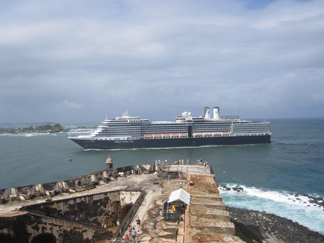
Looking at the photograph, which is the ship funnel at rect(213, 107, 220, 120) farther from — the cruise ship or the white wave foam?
the white wave foam

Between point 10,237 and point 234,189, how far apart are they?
78.8 feet

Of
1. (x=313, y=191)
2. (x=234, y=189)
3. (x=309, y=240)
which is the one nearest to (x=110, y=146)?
(x=234, y=189)

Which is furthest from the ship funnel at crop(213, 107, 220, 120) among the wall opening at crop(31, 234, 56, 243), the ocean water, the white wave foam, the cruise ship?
the wall opening at crop(31, 234, 56, 243)

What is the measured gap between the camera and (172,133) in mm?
67500

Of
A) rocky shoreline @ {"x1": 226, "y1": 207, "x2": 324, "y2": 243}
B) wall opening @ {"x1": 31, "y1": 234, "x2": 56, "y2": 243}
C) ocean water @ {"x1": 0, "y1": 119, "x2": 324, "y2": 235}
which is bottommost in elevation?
rocky shoreline @ {"x1": 226, "y1": 207, "x2": 324, "y2": 243}

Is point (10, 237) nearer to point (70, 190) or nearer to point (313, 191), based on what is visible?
point (70, 190)

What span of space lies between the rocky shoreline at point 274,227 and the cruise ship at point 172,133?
3891cm

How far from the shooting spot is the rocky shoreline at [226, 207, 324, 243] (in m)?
19.5

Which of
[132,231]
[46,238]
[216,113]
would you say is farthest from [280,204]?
[216,113]

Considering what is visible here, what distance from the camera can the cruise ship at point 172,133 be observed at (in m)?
60.1

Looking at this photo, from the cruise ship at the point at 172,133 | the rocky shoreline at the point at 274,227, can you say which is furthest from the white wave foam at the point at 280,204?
the cruise ship at the point at 172,133

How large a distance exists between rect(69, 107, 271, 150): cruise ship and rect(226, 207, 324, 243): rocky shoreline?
38.9 metres

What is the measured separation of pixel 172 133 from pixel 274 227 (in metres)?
47.2

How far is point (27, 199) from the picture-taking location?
1459 centimetres
